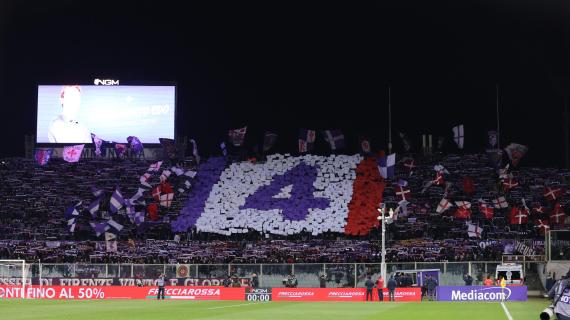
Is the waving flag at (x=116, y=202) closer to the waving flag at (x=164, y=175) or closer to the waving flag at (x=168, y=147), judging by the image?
the waving flag at (x=164, y=175)

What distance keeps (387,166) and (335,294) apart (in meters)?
24.4

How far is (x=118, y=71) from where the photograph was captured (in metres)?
89.3

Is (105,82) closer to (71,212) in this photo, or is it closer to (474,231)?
(71,212)

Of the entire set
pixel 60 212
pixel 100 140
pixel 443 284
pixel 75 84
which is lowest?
pixel 443 284

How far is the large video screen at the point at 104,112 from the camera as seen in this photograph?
85812 millimetres

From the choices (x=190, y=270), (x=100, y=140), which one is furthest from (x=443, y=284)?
(x=100, y=140)

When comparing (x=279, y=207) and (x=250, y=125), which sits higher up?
(x=250, y=125)

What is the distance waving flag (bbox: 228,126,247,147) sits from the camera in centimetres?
8931

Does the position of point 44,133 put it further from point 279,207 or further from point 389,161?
point 389,161

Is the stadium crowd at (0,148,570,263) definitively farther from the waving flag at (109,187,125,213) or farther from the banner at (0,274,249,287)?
the banner at (0,274,249,287)

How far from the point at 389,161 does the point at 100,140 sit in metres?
27.5

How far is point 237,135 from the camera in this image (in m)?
89.5

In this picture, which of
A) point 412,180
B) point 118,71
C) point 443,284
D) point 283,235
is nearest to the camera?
point 443,284

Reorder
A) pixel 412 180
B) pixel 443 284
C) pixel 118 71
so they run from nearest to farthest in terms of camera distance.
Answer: pixel 443 284, pixel 412 180, pixel 118 71
